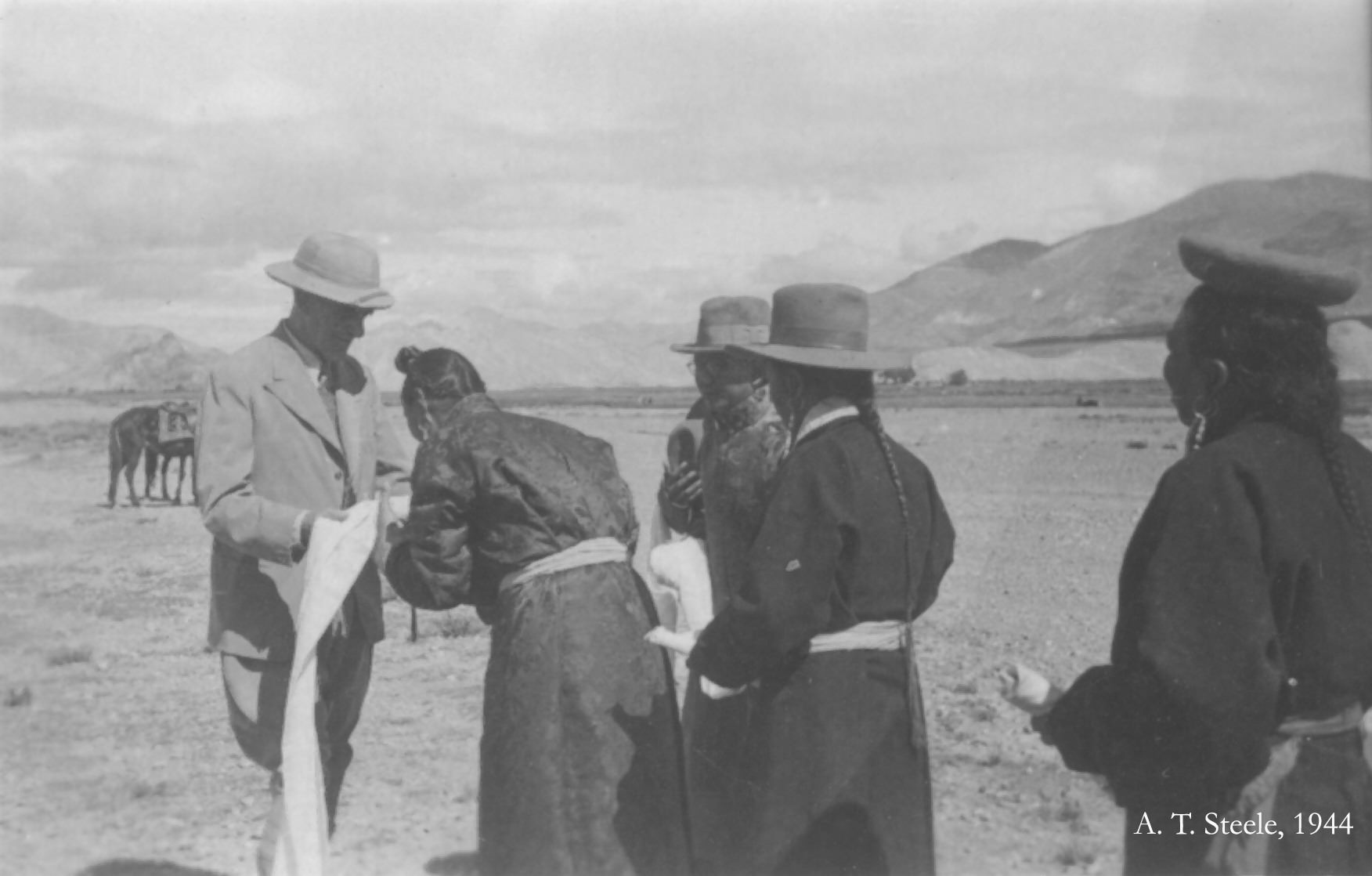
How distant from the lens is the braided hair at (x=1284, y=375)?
7.83ft

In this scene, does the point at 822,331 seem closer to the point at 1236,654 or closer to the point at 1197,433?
the point at 1197,433

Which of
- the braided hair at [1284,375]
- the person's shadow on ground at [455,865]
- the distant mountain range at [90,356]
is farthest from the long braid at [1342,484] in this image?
the distant mountain range at [90,356]

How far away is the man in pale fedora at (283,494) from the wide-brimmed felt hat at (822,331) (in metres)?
1.23

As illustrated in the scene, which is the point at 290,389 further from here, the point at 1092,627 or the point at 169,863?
the point at 1092,627

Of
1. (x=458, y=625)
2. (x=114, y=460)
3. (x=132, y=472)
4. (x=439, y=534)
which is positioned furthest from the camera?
(x=132, y=472)

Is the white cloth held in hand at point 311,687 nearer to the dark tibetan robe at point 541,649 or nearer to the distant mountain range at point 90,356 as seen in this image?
the dark tibetan robe at point 541,649

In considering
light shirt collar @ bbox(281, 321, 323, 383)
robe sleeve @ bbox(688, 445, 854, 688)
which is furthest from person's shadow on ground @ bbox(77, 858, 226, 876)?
robe sleeve @ bbox(688, 445, 854, 688)

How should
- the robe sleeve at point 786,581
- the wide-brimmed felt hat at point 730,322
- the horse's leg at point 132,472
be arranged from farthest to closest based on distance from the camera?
the horse's leg at point 132,472 → the wide-brimmed felt hat at point 730,322 → the robe sleeve at point 786,581

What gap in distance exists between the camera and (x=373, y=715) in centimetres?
702

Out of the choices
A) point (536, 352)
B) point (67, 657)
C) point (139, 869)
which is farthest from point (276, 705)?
point (536, 352)

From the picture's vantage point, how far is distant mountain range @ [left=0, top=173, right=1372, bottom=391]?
87.4 meters

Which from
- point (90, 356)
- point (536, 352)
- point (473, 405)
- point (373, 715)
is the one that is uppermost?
point (90, 356)

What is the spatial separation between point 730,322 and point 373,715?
3.59 meters

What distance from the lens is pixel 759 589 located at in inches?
114
